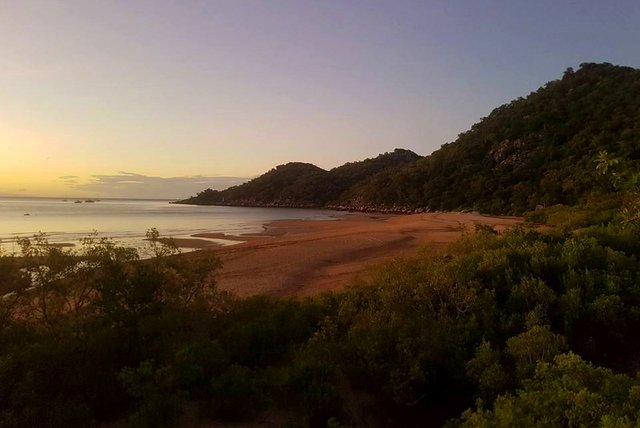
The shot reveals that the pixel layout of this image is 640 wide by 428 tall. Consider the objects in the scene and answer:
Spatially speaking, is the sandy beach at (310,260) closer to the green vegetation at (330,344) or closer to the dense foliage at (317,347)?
the green vegetation at (330,344)

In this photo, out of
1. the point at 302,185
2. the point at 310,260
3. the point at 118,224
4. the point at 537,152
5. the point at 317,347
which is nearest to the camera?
the point at 317,347

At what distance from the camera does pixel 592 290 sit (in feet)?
28.0

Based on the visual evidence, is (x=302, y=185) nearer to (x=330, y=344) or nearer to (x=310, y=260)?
(x=310, y=260)

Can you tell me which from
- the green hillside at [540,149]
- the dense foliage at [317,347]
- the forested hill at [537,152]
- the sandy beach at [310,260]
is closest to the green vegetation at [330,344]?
the dense foliage at [317,347]

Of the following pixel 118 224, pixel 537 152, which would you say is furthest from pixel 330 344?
pixel 537 152

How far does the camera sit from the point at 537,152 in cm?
4622

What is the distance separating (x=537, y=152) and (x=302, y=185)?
76.2 metres

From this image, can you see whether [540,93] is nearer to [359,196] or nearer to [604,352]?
[359,196]

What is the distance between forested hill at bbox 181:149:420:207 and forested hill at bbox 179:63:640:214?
30161 mm

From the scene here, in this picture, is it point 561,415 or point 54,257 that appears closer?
point 561,415

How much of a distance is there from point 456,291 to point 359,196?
7837 centimetres

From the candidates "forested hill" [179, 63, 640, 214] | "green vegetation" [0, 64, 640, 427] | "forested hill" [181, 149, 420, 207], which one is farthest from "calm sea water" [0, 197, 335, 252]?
"forested hill" [181, 149, 420, 207]

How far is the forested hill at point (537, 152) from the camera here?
38.2 metres

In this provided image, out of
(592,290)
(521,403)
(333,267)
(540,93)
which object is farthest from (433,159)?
(521,403)
